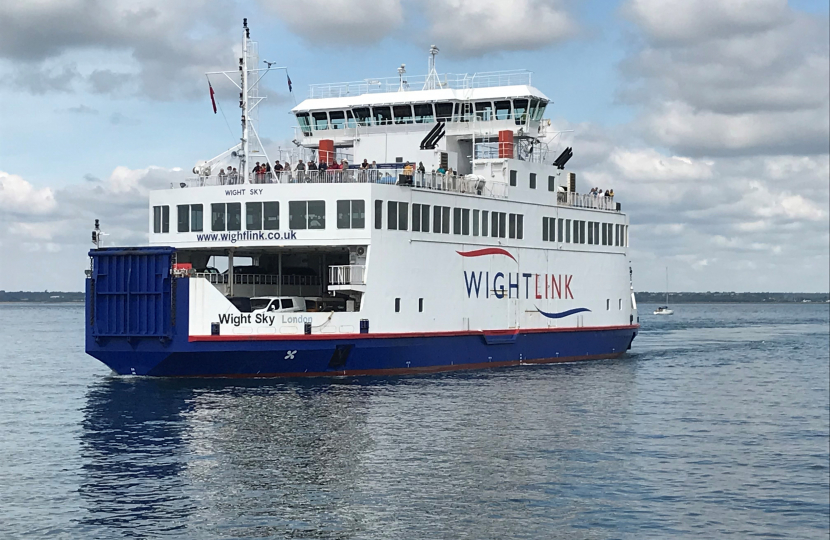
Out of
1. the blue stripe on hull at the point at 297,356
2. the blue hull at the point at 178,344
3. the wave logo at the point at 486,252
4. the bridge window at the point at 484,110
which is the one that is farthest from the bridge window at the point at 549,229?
the blue hull at the point at 178,344

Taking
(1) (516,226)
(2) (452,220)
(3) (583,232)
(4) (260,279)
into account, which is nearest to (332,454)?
(2) (452,220)

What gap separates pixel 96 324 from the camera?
109ft

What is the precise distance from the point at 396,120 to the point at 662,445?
78.4 feet

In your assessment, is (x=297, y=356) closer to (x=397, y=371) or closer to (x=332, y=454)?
(x=397, y=371)

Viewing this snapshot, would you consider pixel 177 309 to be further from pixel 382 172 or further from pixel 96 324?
pixel 382 172

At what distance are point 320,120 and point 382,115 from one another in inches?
120

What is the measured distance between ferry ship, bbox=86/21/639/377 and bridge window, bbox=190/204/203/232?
0.16 ft

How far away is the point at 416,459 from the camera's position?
73.2ft

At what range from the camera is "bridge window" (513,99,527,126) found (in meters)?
44.4

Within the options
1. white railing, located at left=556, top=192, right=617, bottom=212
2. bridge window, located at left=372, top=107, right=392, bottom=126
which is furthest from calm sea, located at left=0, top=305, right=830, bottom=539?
bridge window, located at left=372, top=107, right=392, bottom=126

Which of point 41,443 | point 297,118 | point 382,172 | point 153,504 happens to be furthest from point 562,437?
point 297,118

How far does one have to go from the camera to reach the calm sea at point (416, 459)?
17594 mm

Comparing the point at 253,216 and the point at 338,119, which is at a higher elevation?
the point at 338,119

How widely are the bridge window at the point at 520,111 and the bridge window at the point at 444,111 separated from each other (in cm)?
270
